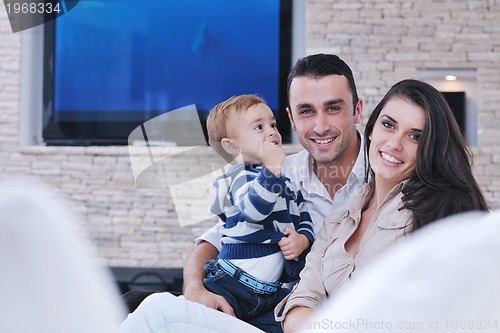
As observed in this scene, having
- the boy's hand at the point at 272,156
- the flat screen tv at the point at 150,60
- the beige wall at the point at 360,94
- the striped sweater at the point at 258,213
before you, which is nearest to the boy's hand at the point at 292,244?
the striped sweater at the point at 258,213

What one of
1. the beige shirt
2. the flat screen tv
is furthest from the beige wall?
the beige shirt

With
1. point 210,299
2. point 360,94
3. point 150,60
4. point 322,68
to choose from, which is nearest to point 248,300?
point 210,299

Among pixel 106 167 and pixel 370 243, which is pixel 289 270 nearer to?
pixel 370 243

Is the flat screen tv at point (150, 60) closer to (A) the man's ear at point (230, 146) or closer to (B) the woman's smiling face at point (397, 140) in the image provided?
(A) the man's ear at point (230, 146)

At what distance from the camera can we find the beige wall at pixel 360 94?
12.3 feet

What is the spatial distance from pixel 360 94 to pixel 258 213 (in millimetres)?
2400

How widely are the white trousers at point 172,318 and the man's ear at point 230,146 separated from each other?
673mm

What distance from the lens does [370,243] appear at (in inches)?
48.0

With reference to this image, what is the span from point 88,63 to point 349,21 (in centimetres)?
160

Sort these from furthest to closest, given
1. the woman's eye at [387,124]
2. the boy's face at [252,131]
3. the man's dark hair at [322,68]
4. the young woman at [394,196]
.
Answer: the man's dark hair at [322,68] → the boy's face at [252,131] → the woman's eye at [387,124] → the young woman at [394,196]

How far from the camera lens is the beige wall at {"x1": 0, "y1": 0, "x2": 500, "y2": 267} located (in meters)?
3.74

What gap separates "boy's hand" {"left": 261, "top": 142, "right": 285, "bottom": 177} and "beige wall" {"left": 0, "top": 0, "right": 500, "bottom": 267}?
2219mm

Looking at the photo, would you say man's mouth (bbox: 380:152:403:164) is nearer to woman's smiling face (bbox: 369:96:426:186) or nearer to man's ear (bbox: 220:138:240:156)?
woman's smiling face (bbox: 369:96:426:186)

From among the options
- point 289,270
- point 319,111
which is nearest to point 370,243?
point 289,270
